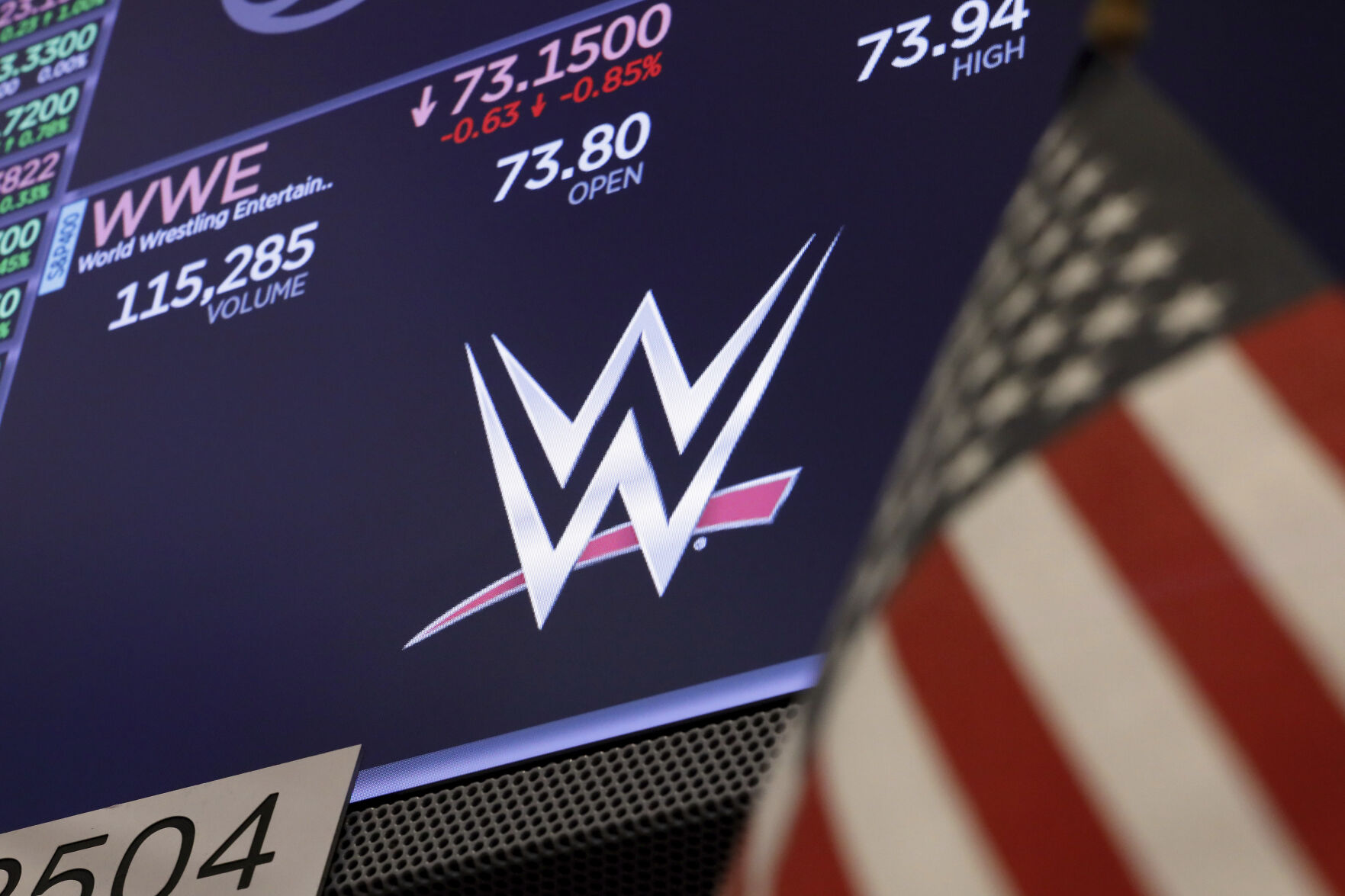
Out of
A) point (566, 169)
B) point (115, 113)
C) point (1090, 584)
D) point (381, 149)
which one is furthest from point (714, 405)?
point (115, 113)

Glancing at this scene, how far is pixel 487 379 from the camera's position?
6.07ft

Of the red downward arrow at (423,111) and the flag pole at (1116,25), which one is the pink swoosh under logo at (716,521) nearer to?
the red downward arrow at (423,111)

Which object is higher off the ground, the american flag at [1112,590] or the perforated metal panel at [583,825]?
the perforated metal panel at [583,825]

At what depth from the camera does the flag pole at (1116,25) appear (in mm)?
732

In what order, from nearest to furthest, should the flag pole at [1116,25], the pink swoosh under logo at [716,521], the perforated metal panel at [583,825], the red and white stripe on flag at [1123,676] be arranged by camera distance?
the red and white stripe on flag at [1123,676] → the flag pole at [1116,25] → the perforated metal panel at [583,825] → the pink swoosh under logo at [716,521]

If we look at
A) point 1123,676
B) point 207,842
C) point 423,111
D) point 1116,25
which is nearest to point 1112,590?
point 1123,676

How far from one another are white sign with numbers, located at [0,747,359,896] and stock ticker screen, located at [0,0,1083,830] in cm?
5

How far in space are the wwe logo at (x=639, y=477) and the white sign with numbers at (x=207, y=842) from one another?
0.62 feet

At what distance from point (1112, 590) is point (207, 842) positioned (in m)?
1.21

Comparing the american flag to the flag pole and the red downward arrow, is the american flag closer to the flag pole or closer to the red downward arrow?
the flag pole

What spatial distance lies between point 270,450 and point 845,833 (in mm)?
1367

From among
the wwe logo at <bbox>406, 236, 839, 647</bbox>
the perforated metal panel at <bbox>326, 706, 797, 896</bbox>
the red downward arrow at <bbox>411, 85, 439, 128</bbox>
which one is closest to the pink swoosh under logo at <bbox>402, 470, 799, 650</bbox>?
the wwe logo at <bbox>406, 236, 839, 647</bbox>

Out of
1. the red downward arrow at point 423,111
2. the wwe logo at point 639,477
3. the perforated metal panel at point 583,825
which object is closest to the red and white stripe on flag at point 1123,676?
the perforated metal panel at point 583,825

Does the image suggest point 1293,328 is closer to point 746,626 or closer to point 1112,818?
point 1112,818
